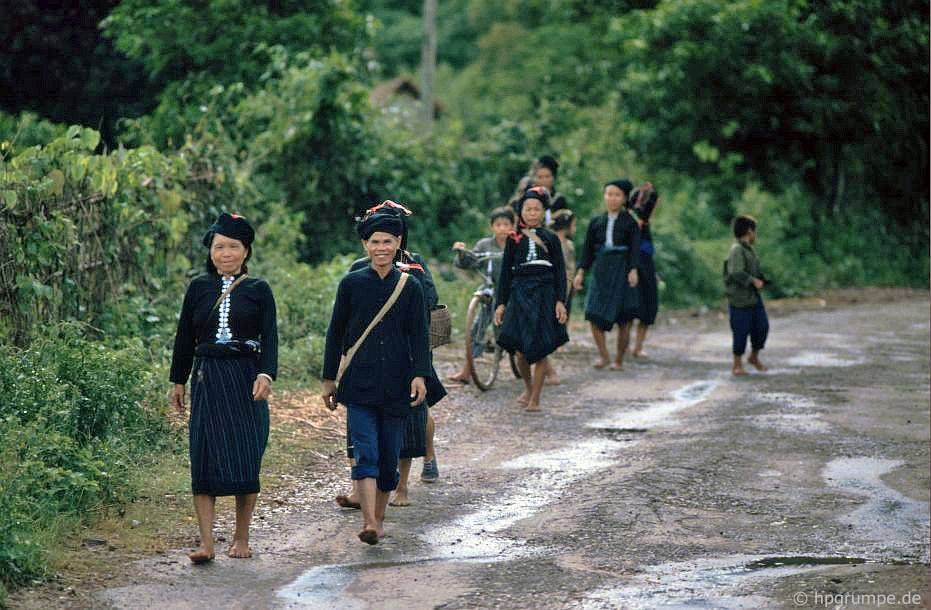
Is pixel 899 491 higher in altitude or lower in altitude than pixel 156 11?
lower

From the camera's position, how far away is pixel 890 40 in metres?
27.6

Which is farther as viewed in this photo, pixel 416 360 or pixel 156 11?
pixel 156 11

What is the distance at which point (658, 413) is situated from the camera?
12.5 meters

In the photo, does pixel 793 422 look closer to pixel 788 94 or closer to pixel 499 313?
pixel 499 313

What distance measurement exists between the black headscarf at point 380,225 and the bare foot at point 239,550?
66.7 inches

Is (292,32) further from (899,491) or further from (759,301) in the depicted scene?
(899,491)

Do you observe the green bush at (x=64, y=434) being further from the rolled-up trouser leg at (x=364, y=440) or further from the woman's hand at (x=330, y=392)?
the rolled-up trouser leg at (x=364, y=440)

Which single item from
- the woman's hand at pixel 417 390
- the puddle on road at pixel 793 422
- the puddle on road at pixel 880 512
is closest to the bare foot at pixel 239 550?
the woman's hand at pixel 417 390

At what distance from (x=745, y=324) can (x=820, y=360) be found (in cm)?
171

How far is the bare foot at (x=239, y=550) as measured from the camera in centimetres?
740

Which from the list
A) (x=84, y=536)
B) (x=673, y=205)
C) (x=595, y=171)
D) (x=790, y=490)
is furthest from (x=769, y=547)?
(x=673, y=205)

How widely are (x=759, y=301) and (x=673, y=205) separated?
12.5 meters

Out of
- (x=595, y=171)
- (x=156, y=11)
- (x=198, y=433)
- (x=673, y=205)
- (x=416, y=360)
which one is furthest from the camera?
(x=673, y=205)

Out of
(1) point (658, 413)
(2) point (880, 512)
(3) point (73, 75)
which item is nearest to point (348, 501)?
(2) point (880, 512)
